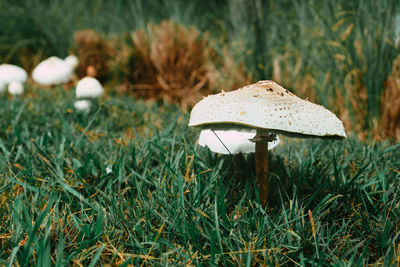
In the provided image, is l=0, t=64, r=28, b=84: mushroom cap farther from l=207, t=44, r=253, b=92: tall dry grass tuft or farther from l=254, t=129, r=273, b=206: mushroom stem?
l=254, t=129, r=273, b=206: mushroom stem

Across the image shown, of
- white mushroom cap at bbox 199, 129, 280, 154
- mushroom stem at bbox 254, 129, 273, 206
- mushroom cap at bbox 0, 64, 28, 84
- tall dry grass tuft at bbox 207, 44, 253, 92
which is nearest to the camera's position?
mushroom stem at bbox 254, 129, 273, 206

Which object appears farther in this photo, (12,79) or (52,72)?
(52,72)

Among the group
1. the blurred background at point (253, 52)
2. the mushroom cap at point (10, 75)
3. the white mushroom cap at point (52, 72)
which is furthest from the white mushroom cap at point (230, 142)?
Result: the mushroom cap at point (10, 75)

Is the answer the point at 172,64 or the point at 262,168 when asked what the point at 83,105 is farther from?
the point at 262,168

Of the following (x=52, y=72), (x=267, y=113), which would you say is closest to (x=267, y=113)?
(x=267, y=113)

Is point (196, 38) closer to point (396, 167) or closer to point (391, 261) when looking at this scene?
point (396, 167)

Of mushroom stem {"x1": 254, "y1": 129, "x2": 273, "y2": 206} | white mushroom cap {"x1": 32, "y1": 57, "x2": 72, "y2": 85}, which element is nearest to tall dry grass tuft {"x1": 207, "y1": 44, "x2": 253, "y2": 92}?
white mushroom cap {"x1": 32, "y1": 57, "x2": 72, "y2": 85}

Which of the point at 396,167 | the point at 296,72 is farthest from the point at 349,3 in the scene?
the point at 396,167
